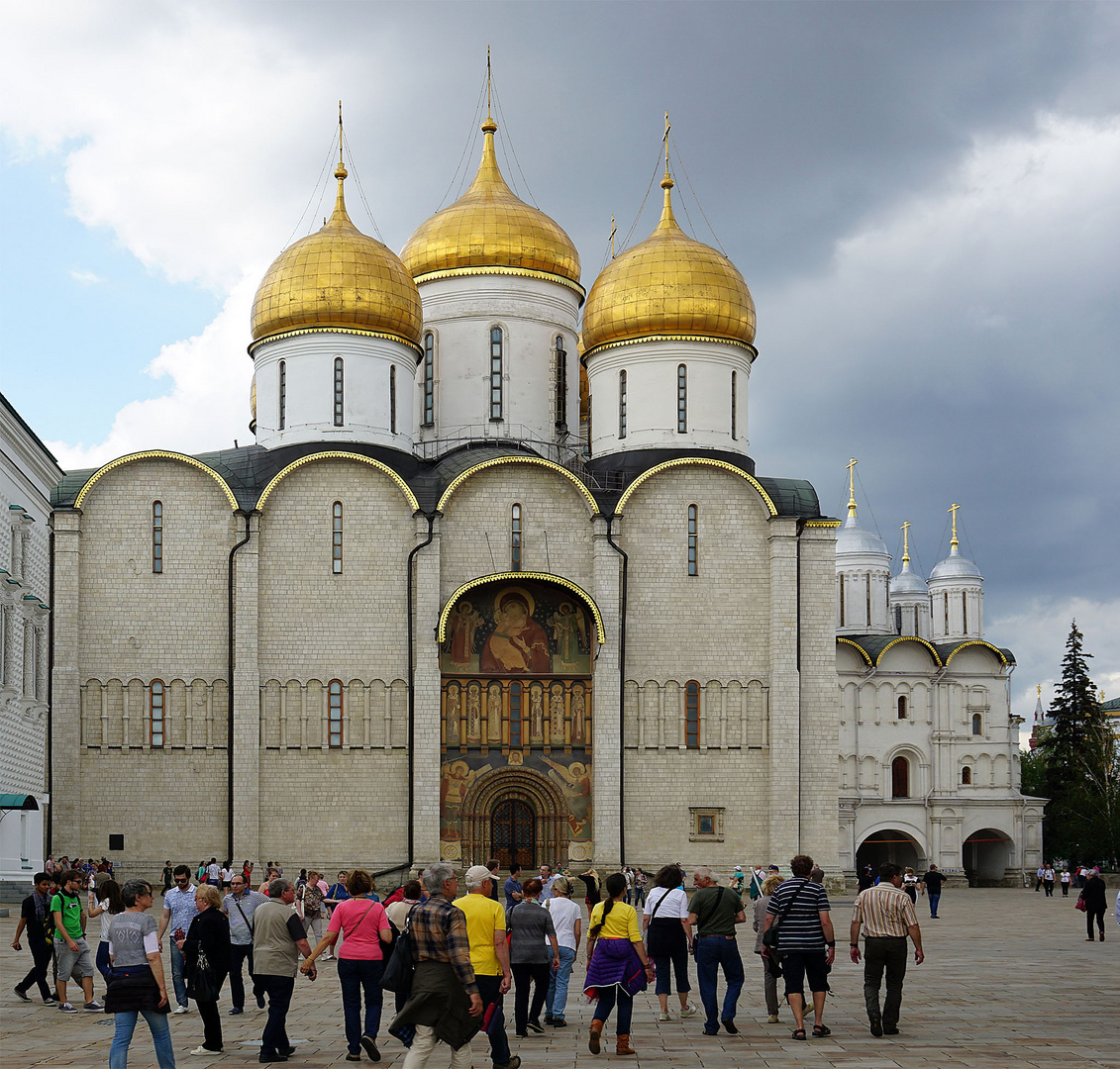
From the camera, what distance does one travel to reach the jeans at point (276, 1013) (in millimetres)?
9297

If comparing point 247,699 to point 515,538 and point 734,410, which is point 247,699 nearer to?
point 515,538

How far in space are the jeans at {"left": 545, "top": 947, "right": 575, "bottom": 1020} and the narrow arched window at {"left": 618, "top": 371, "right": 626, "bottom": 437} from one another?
75.2ft

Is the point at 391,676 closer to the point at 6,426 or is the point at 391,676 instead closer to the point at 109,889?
the point at 6,426

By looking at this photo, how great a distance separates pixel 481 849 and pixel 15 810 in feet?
32.3

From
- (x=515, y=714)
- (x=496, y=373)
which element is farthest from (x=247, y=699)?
(x=496, y=373)

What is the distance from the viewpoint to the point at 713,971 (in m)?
10.6

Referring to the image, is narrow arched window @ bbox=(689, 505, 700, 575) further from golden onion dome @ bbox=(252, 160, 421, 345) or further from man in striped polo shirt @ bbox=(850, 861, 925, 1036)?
man in striped polo shirt @ bbox=(850, 861, 925, 1036)

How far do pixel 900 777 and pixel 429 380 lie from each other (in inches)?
748

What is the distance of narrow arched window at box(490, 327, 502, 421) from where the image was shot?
34812 millimetres

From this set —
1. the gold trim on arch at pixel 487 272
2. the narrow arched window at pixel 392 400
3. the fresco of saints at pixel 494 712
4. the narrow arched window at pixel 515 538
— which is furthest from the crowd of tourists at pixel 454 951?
the gold trim on arch at pixel 487 272

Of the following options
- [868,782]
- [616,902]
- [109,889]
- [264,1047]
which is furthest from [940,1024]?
[868,782]

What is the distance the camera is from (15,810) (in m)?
23.8

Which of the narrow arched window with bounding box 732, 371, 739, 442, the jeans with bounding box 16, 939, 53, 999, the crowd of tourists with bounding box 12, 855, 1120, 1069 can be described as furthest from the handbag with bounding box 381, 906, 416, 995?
the narrow arched window with bounding box 732, 371, 739, 442

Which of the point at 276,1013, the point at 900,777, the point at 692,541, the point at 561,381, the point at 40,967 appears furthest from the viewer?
→ the point at 900,777
